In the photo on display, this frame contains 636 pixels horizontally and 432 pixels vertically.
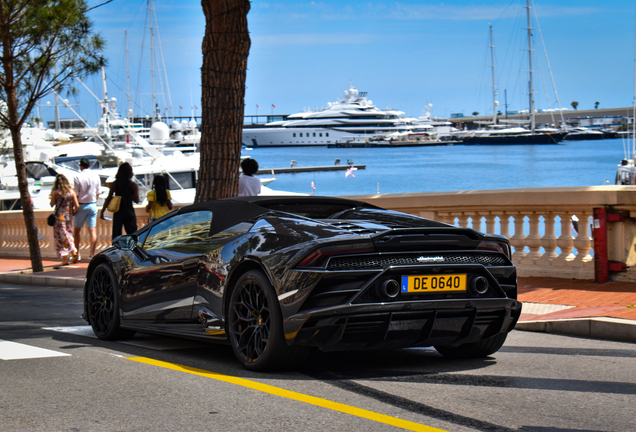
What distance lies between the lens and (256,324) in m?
5.07

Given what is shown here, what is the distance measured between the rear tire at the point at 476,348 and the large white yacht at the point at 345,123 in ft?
527

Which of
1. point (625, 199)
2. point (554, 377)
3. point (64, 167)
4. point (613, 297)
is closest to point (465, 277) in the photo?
point (554, 377)

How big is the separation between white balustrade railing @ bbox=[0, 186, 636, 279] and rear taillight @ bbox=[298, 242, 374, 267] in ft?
16.5

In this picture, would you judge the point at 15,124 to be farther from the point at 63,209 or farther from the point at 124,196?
the point at 124,196

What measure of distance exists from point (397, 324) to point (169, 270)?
202 centimetres

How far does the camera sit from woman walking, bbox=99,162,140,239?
504 inches

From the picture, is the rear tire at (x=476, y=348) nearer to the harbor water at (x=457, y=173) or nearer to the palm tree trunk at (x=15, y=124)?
the palm tree trunk at (x=15, y=124)

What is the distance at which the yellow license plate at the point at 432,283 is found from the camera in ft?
15.9

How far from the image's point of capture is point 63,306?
991 centimetres

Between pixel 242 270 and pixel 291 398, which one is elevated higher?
pixel 242 270

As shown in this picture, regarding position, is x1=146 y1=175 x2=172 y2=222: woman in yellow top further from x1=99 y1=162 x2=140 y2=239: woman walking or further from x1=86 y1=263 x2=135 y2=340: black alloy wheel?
x1=86 y1=263 x2=135 y2=340: black alloy wheel

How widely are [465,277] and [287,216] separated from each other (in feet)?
4.51

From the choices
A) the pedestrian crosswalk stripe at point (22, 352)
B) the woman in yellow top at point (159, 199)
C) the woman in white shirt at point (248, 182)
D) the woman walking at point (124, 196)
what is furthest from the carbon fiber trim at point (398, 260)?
the woman walking at point (124, 196)

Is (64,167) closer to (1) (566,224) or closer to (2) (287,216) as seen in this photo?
(1) (566,224)
